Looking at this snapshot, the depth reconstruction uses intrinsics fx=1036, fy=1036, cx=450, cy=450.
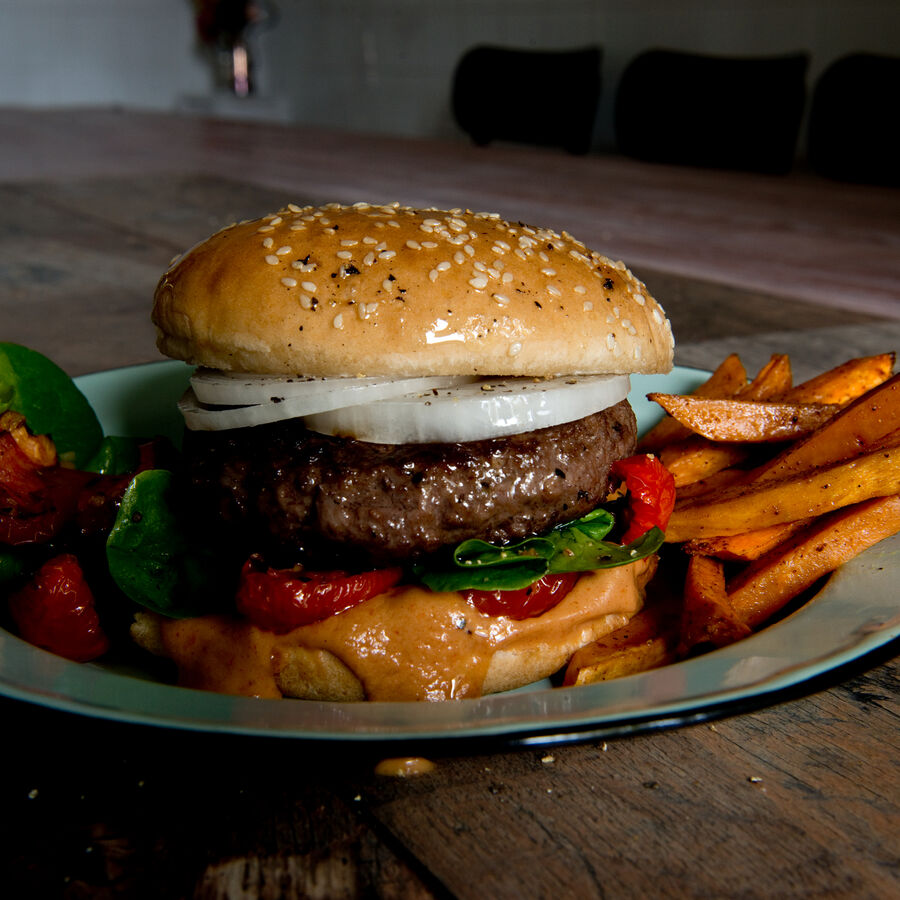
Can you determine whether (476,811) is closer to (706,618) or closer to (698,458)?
(706,618)

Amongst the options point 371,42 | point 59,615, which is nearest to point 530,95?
point 371,42

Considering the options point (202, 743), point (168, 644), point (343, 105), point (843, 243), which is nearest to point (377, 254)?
point (168, 644)

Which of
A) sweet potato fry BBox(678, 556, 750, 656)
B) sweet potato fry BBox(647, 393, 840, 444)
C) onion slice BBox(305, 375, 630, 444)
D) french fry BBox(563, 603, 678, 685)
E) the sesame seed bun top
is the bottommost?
french fry BBox(563, 603, 678, 685)

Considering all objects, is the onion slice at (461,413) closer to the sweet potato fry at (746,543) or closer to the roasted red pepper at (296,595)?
the roasted red pepper at (296,595)

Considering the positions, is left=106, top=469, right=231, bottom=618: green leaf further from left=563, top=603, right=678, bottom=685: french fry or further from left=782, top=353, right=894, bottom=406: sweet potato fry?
left=782, top=353, right=894, bottom=406: sweet potato fry

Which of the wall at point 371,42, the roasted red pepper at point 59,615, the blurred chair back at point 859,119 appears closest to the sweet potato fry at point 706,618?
the roasted red pepper at point 59,615

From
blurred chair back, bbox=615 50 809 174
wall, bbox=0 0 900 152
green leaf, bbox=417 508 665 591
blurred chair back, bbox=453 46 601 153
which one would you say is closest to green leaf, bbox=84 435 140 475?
green leaf, bbox=417 508 665 591
